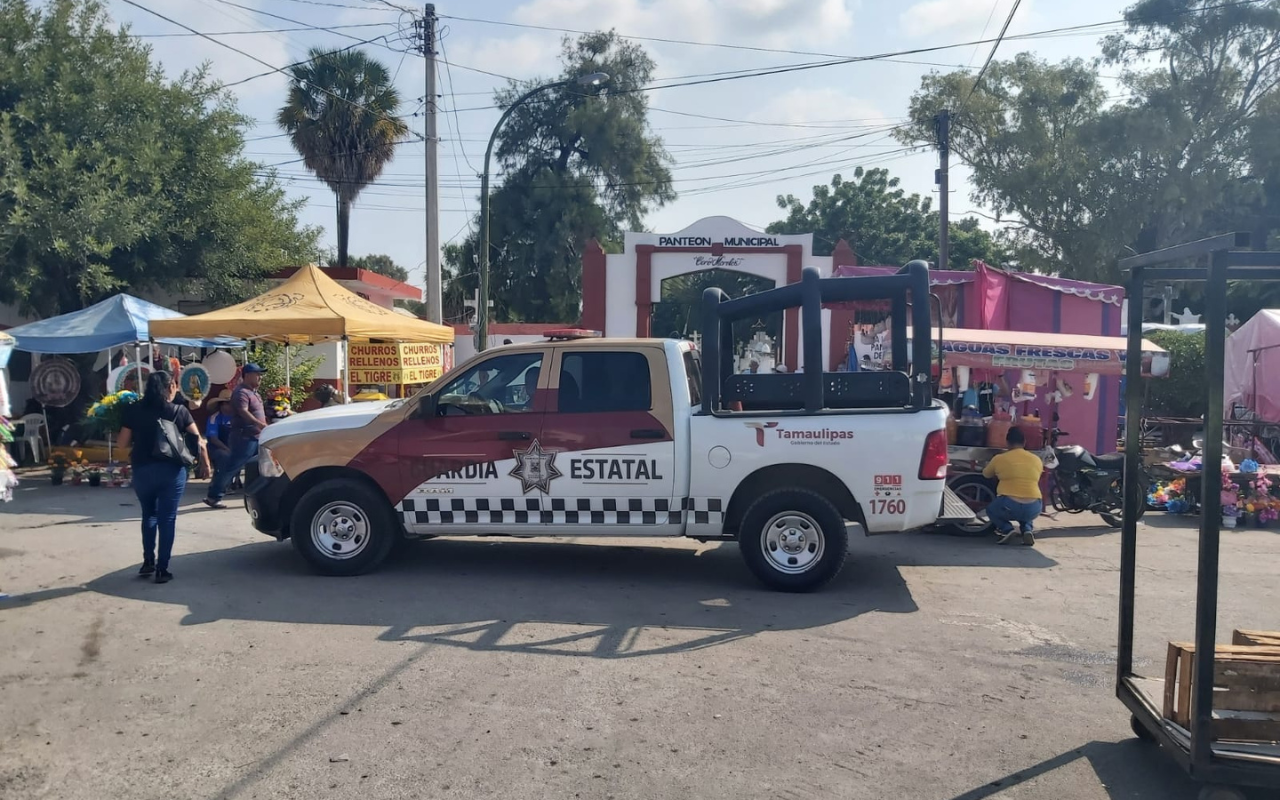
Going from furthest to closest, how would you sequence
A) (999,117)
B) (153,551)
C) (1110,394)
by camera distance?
(999,117), (1110,394), (153,551)

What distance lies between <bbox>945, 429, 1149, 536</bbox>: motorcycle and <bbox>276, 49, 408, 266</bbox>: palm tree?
77.7ft

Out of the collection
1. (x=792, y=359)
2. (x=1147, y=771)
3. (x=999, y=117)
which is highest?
(x=999, y=117)

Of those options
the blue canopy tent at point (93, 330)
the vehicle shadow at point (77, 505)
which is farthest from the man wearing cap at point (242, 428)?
the blue canopy tent at point (93, 330)

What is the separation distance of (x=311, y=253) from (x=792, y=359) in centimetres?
1120

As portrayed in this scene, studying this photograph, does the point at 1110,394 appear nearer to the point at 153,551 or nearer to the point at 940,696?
the point at 940,696

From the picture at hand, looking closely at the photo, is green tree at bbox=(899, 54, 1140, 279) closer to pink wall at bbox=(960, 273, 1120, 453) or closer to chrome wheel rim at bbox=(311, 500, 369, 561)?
pink wall at bbox=(960, 273, 1120, 453)

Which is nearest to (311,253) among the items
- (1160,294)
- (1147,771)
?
(1147,771)

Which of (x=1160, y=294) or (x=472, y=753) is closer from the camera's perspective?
(x=472, y=753)

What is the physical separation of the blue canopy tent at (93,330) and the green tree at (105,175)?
1439 mm

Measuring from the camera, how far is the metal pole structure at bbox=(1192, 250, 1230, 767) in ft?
12.6

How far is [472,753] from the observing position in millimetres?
4590

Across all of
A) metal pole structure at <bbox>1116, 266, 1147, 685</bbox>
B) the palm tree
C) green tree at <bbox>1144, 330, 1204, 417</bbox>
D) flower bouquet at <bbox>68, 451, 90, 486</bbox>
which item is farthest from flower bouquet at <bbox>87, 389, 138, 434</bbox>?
green tree at <bbox>1144, 330, 1204, 417</bbox>

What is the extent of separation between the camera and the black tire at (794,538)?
758 centimetres

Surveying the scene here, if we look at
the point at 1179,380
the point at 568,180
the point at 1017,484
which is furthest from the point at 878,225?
the point at 1017,484
